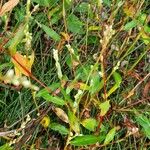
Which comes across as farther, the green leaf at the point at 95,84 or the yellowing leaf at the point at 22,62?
the green leaf at the point at 95,84

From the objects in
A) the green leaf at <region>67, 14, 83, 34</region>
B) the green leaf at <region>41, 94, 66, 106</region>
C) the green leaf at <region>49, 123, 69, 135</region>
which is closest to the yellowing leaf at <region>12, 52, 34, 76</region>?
the green leaf at <region>41, 94, 66, 106</region>

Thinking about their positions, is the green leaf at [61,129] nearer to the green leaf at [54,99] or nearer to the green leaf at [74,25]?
the green leaf at [54,99]

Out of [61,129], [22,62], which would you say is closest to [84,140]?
[61,129]

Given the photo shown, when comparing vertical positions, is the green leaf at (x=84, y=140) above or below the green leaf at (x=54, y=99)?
below

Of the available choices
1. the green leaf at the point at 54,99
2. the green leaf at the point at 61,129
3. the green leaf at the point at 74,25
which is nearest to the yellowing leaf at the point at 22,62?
the green leaf at the point at 54,99

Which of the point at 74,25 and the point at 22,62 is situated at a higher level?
the point at 22,62

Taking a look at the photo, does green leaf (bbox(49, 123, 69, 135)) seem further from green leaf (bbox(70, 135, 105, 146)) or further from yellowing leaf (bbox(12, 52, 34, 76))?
yellowing leaf (bbox(12, 52, 34, 76))

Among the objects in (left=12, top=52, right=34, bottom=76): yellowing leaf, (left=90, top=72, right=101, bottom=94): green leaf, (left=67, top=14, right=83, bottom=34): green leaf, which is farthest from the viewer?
(left=67, top=14, right=83, bottom=34): green leaf

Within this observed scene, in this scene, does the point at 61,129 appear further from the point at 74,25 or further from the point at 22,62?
the point at 74,25

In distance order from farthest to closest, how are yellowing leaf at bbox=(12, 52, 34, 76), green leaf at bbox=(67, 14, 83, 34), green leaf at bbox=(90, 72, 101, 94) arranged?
green leaf at bbox=(67, 14, 83, 34) → green leaf at bbox=(90, 72, 101, 94) → yellowing leaf at bbox=(12, 52, 34, 76)

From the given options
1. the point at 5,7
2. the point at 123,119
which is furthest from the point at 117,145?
the point at 5,7

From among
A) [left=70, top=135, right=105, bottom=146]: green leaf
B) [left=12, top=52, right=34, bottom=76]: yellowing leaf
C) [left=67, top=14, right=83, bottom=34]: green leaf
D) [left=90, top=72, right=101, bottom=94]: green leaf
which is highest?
[left=12, top=52, right=34, bottom=76]: yellowing leaf
